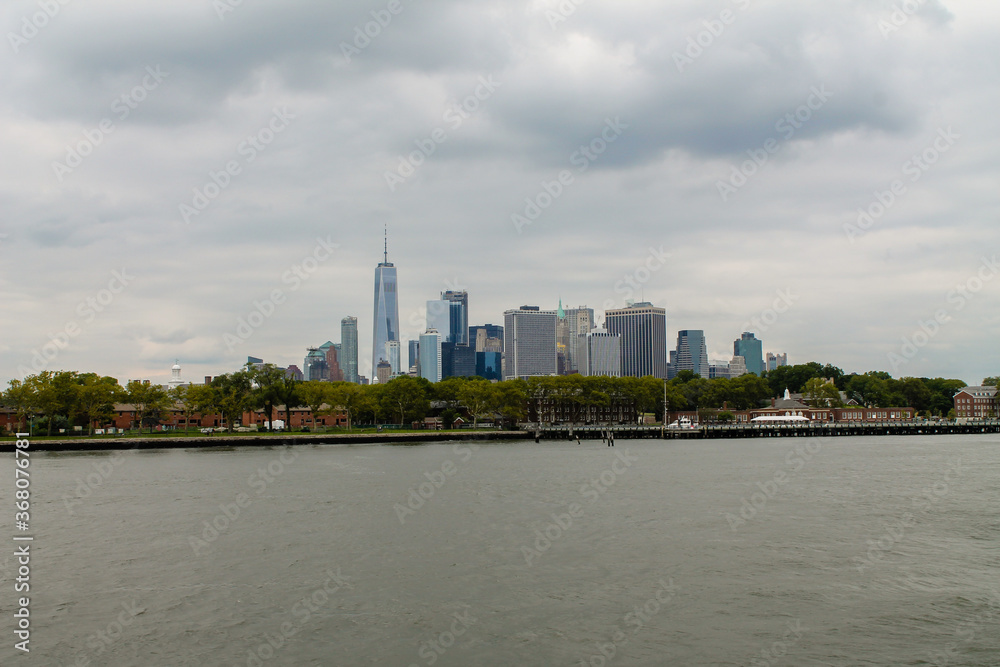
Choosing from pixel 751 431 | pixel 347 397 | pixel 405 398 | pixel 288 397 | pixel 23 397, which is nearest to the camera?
Answer: pixel 23 397

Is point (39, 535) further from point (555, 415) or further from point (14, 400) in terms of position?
point (555, 415)

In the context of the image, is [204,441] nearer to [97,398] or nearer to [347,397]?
[97,398]

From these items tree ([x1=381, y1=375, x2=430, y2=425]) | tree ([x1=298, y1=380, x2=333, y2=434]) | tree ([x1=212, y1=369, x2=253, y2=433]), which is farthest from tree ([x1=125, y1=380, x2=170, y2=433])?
tree ([x1=381, y1=375, x2=430, y2=425])

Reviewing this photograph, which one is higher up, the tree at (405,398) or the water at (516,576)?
the tree at (405,398)

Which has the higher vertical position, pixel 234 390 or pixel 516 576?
pixel 234 390

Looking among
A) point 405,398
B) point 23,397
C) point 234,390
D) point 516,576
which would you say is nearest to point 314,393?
point 234,390

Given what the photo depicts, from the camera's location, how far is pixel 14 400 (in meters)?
111

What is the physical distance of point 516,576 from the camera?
2478cm

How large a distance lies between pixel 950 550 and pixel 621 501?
17059mm

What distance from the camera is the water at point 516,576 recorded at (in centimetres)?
1850

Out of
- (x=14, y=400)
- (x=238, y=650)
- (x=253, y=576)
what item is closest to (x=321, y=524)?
(x=253, y=576)

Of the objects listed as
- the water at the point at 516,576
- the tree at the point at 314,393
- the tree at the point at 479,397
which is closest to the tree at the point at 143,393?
the tree at the point at 314,393

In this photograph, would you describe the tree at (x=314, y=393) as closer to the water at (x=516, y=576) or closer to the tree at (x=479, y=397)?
the tree at (x=479, y=397)

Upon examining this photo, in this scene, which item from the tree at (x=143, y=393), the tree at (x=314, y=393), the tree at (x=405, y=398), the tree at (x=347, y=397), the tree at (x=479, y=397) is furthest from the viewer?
the tree at (x=479, y=397)
